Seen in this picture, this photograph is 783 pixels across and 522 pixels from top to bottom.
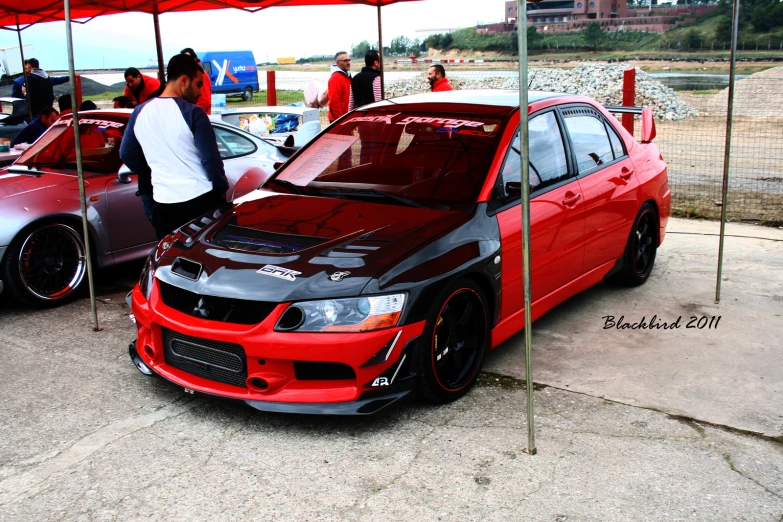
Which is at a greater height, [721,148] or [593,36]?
[593,36]

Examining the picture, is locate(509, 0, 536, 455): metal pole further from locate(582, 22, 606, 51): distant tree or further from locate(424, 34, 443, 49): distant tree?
locate(424, 34, 443, 49): distant tree

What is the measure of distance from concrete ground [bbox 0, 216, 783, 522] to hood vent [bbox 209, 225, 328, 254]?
79 cm

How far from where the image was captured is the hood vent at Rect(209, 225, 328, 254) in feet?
12.8

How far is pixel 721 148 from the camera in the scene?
52.5 ft

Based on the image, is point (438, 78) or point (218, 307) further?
point (438, 78)

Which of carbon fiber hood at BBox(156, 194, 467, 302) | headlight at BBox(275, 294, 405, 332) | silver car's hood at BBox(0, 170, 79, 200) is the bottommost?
headlight at BBox(275, 294, 405, 332)

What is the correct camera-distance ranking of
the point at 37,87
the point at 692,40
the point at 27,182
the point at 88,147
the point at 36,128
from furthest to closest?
the point at 692,40, the point at 37,87, the point at 36,128, the point at 88,147, the point at 27,182

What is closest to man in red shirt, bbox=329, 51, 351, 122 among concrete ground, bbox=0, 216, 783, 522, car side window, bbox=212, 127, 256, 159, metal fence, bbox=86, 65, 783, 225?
car side window, bbox=212, 127, 256, 159

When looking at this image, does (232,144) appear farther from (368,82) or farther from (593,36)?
(593,36)

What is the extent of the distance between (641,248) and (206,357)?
3684 mm

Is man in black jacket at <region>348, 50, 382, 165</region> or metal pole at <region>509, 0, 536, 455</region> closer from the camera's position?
metal pole at <region>509, 0, 536, 455</region>

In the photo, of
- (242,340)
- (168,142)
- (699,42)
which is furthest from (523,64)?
(699,42)

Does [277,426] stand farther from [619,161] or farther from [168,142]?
[619,161]

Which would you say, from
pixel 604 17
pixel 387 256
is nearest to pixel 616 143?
pixel 387 256
